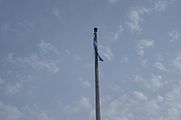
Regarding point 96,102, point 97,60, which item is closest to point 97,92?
→ point 96,102

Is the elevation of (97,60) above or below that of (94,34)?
below

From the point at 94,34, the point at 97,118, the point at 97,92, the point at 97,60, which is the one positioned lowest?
the point at 97,118

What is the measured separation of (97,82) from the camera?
1268 inches

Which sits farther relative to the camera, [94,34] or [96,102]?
[94,34]

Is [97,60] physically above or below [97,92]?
above

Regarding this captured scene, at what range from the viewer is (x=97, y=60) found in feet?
109

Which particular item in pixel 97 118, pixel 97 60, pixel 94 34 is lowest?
pixel 97 118

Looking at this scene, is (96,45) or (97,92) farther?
(96,45)

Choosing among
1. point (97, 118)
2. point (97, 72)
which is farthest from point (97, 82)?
point (97, 118)

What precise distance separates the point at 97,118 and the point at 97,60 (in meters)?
5.26

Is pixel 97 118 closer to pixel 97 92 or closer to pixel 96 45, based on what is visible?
pixel 97 92

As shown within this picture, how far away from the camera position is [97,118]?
3030 cm

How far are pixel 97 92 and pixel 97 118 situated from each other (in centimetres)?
222

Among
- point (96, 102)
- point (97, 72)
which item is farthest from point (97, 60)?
point (96, 102)
